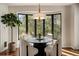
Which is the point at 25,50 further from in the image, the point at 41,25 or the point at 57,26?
the point at 57,26

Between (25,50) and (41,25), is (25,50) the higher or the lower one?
the lower one

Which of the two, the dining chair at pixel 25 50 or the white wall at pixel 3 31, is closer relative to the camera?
the dining chair at pixel 25 50

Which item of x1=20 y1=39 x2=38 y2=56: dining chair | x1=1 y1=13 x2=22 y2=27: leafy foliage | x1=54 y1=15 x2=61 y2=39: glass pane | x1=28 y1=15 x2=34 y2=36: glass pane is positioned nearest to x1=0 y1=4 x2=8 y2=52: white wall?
x1=1 y1=13 x2=22 y2=27: leafy foliage

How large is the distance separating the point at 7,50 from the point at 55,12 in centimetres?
252

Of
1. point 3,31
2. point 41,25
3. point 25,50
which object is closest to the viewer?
point 25,50

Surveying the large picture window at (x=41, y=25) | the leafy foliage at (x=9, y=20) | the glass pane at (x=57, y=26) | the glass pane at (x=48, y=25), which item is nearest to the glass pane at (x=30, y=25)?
the large picture window at (x=41, y=25)

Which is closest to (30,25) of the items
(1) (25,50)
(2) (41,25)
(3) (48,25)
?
(2) (41,25)

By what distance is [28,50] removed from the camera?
368 centimetres

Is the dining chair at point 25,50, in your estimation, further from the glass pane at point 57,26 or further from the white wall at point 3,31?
the glass pane at point 57,26

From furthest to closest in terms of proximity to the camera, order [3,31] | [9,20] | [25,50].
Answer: [3,31] < [9,20] < [25,50]

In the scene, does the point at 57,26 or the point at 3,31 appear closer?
the point at 3,31

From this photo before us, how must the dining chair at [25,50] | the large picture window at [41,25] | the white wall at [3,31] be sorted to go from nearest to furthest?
the dining chair at [25,50] → the white wall at [3,31] → the large picture window at [41,25]

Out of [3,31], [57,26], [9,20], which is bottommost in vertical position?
[3,31]

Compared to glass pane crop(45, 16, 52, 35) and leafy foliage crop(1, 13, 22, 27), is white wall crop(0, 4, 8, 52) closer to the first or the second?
leafy foliage crop(1, 13, 22, 27)
